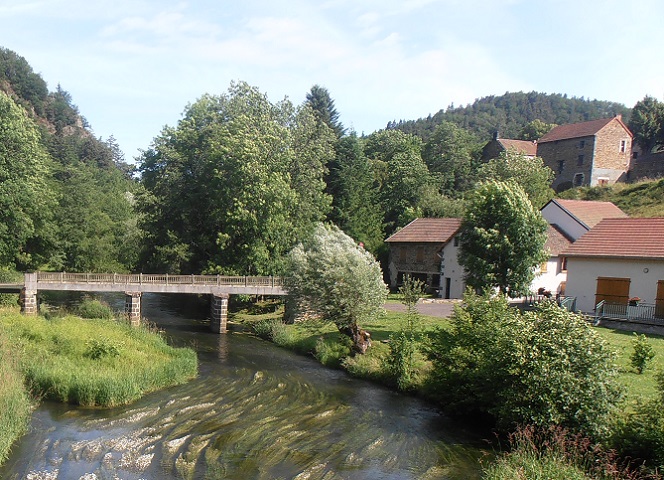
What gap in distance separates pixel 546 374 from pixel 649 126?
232ft

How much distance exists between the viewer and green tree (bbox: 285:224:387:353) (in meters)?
26.5

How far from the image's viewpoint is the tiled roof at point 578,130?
68000mm

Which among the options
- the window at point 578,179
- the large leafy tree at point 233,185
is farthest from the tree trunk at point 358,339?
the window at point 578,179

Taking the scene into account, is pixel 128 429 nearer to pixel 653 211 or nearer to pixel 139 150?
pixel 139 150

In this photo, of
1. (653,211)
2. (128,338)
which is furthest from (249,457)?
(653,211)

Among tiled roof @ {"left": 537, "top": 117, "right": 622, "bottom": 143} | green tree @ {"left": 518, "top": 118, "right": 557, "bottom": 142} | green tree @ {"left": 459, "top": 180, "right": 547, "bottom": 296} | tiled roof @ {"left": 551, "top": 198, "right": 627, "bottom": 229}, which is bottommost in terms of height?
green tree @ {"left": 459, "top": 180, "right": 547, "bottom": 296}

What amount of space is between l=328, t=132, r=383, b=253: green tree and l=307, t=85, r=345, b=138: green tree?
6782mm

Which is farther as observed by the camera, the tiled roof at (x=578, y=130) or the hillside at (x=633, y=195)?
the tiled roof at (x=578, y=130)

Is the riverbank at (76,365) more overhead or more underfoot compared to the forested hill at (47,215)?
more underfoot

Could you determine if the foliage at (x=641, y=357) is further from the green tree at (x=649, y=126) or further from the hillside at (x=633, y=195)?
the green tree at (x=649, y=126)

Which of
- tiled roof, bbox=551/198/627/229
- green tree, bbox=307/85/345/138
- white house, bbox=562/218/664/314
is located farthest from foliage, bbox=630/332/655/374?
green tree, bbox=307/85/345/138

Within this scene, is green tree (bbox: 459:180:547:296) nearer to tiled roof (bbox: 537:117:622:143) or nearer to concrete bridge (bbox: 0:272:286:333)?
concrete bridge (bbox: 0:272:286:333)

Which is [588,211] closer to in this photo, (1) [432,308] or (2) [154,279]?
(1) [432,308]

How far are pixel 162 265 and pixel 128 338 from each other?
69.5 feet
